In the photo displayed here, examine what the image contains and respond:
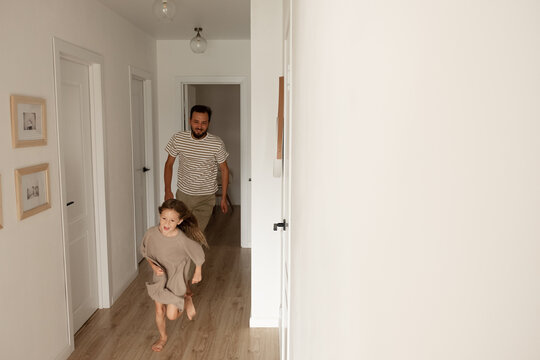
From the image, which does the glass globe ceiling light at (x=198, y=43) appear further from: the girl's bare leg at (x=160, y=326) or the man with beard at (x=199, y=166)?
the girl's bare leg at (x=160, y=326)

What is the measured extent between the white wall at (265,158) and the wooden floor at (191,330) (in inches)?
9.8

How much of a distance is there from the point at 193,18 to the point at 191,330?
9.08ft

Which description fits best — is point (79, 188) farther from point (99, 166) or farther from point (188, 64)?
point (188, 64)

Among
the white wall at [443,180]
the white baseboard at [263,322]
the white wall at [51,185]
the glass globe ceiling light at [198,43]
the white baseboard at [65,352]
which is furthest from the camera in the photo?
the glass globe ceiling light at [198,43]

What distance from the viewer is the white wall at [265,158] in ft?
10.4

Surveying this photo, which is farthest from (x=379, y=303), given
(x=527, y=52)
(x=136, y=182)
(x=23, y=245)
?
(x=136, y=182)

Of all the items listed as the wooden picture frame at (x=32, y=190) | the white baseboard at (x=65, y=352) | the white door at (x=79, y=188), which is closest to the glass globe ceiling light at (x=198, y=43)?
the white door at (x=79, y=188)

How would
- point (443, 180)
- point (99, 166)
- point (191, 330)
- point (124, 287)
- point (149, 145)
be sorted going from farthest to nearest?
point (149, 145) → point (124, 287) → point (99, 166) → point (191, 330) → point (443, 180)

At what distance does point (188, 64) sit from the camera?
567 centimetres

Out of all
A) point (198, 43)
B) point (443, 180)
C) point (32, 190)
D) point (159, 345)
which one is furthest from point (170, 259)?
point (443, 180)

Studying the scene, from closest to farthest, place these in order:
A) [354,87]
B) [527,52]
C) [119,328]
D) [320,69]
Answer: [527,52] < [354,87] < [320,69] < [119,328]

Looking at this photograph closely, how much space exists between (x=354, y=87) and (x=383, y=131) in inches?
5.0

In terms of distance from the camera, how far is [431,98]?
380 millimetres

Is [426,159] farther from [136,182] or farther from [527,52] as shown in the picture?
[136,182]
